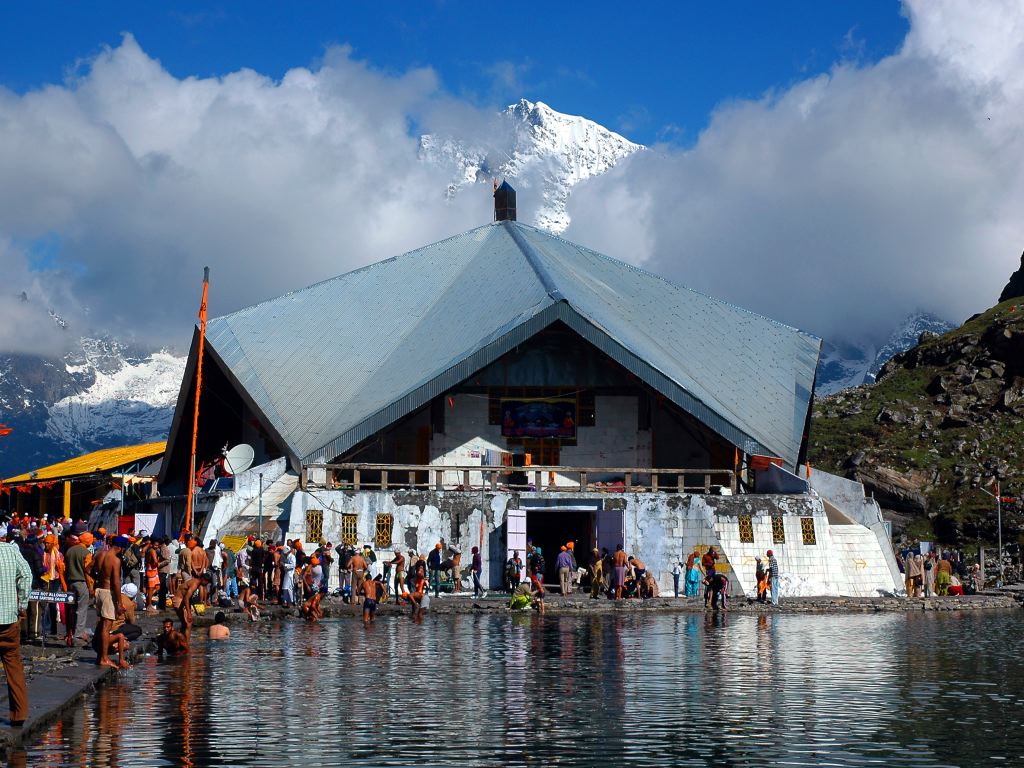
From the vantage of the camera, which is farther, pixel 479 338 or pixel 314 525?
pixel 479 338

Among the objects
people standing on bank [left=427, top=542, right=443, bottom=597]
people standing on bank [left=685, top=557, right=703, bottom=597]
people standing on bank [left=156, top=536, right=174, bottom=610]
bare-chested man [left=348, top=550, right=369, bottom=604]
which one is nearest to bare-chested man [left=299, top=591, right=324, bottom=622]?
bare-chested man [left=348, top=550, right=369, bottom=604]

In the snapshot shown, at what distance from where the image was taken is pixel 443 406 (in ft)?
153

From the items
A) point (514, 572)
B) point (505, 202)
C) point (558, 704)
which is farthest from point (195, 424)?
point (558, 704)

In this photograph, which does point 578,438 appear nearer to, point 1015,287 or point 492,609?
point 492,609

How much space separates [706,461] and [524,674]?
93.0ft

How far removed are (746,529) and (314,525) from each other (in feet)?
39.0

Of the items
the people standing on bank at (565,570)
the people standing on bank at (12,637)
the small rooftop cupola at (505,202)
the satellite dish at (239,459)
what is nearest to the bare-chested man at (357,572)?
the people standing on bank at (565,570)

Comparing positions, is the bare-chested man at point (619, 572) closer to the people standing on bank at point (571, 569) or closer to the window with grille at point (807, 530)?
the people standing on bank at point (571, 569)

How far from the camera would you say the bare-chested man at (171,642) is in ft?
72.4

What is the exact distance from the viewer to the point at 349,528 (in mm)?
40531

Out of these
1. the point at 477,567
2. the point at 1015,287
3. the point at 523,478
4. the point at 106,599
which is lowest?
the point at 106,599

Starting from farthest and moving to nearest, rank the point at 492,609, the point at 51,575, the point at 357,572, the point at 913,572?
1. the point at 913,572
2. the point at 357,572
3. the point at 492,609
4. the point at 51,575

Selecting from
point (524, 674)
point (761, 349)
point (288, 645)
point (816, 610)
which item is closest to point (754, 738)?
point (524, 674)

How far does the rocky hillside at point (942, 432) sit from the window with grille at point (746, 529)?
5229 centimetres
